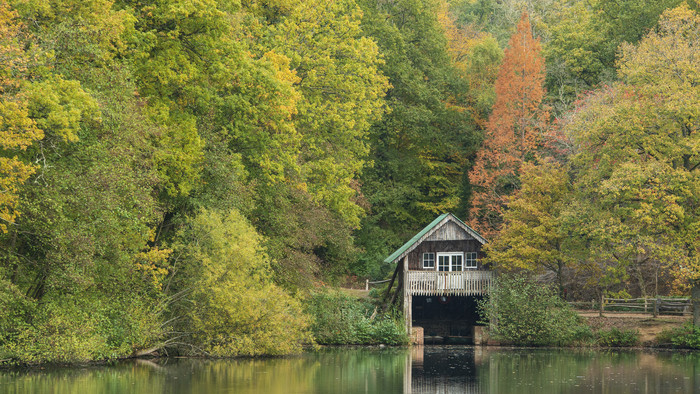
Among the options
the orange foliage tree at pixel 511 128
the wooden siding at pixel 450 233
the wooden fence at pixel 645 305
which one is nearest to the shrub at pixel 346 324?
the wooden siding at pixel 450 233

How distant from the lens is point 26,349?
25.0m

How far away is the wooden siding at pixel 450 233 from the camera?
143 ft

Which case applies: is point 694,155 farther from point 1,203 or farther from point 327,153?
point 1,203

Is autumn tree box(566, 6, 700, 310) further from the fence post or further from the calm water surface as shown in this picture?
the calm water surface

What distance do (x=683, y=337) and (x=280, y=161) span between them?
720 inches

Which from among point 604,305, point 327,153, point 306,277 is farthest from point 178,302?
point 604,305

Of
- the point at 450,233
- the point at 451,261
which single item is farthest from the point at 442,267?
the point at 450,233

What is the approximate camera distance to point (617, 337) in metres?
39.5

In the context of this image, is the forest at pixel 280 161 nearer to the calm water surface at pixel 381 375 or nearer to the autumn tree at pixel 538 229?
the autumn tree at pixel 538 229

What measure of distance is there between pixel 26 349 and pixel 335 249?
62.2ft

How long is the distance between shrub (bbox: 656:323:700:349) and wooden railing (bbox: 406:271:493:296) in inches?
322

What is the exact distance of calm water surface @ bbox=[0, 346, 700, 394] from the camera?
2219cm

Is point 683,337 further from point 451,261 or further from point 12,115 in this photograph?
point 12,115

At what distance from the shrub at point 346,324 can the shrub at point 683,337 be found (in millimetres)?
11340
